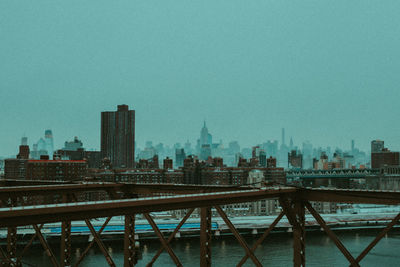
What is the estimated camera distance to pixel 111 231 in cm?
5588

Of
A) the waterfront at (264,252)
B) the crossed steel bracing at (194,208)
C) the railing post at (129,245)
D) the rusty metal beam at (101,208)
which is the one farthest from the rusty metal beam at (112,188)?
the waterfront at (264,252)

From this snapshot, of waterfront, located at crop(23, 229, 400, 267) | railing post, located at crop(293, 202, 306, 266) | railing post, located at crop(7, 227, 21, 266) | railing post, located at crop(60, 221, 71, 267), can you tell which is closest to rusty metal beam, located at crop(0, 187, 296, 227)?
railing post, located at crop(293, 202, 306, 266)

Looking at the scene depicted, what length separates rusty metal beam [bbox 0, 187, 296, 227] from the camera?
11.8 feet

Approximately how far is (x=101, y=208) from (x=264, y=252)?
40299 millimetres

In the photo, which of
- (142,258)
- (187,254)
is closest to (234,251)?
(187,254)

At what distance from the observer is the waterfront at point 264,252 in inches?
1471

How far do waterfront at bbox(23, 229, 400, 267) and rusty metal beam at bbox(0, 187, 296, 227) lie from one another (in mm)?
32117

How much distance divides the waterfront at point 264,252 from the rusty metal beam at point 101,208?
32.1 metres

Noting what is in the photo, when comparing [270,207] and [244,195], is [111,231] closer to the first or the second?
[270,207]

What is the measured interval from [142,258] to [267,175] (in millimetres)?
75410

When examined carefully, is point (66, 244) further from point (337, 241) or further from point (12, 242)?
point (337, 241)

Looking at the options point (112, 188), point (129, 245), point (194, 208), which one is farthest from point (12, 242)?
point (194, 208)

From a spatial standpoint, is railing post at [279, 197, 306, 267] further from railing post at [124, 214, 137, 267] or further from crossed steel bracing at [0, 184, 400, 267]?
railing post at [124, 214, 137, 267]

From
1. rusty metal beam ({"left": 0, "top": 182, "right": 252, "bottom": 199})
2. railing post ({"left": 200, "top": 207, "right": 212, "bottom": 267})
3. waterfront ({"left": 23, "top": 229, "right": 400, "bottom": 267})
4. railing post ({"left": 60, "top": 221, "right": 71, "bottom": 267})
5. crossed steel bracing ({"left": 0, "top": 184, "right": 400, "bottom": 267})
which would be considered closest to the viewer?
crossed steel bracing ({"left": 0, "top": 184, "right": 400, "bottom": 267})
